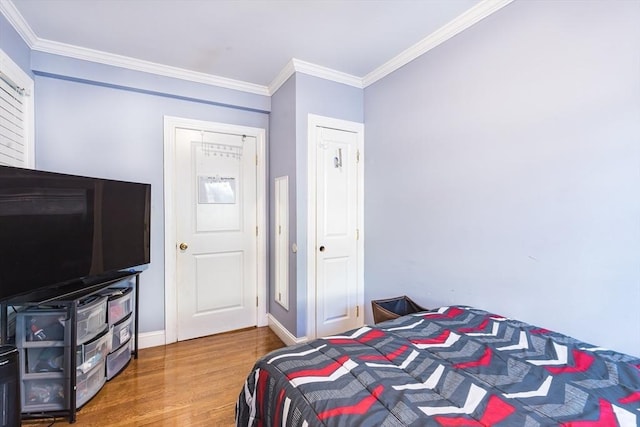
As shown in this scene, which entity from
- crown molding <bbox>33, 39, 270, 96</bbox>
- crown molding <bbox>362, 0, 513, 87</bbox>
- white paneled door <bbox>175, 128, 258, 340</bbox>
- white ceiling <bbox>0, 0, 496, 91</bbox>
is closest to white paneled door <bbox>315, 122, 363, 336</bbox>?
crown molding <bbox>362, 0, 513, 87</bbox>

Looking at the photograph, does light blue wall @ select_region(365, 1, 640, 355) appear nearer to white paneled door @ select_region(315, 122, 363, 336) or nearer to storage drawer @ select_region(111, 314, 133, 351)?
white paneled door @ select_region(315, 122, 363, 336)

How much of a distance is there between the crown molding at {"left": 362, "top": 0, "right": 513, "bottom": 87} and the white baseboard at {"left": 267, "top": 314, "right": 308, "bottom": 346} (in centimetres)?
243

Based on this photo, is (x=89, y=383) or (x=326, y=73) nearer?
(x=89, y=383)

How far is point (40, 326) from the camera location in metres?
1.70

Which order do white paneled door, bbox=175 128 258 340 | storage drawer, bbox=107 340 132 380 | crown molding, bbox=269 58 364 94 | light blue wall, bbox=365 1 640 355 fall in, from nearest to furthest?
light blue wall, bbox=365 1 640 355
storage drawer, bbox=107 340 132 380
crown molding, bbox=269 58 364 94
white paneled door, bbox=175 128 258 340

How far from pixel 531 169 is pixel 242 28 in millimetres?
2032

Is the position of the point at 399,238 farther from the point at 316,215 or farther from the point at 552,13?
the point at 552,13

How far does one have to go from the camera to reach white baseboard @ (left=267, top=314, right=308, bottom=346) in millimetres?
2490

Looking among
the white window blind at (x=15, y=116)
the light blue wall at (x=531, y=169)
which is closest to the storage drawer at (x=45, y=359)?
the white window blind at (x=15, y=116)

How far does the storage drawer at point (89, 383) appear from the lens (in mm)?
1755

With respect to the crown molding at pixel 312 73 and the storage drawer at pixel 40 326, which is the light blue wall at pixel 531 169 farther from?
the storage drawer at pixel 40 326

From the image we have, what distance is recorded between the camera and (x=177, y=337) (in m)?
2.67

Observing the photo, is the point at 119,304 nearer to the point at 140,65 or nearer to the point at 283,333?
the point at 283,333

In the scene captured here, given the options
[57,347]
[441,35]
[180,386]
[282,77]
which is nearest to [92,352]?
[57,347]
